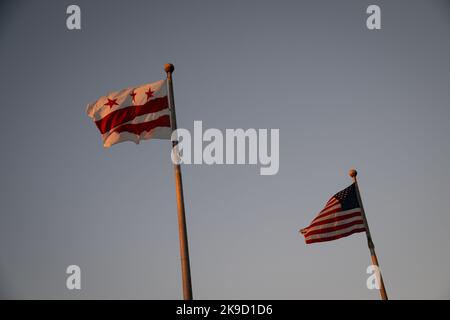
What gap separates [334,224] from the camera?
19.5 meters

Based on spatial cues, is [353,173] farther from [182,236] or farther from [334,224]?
[182,236]

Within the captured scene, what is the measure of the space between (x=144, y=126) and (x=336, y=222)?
370 inches

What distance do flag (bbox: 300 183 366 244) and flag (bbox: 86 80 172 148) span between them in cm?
838

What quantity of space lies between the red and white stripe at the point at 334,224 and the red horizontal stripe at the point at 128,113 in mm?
8566

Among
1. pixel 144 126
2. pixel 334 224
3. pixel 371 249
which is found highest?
pixel 144 126

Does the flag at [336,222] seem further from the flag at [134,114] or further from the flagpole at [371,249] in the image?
the flag at [134,114]

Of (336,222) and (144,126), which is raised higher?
(144,126)

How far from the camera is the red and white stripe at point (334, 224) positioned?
63.3ft

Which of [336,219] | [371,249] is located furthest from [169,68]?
[371,249]

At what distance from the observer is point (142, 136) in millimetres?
13922
